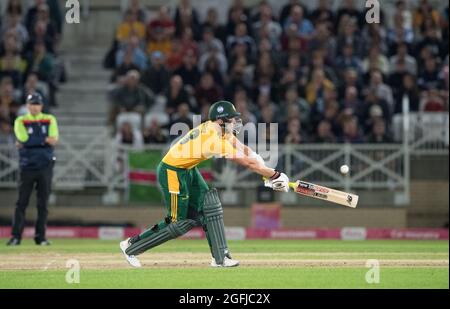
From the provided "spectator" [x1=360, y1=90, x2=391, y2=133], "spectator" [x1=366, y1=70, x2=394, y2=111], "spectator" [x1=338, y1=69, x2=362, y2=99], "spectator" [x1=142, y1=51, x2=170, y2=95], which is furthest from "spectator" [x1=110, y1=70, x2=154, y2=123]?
"spectator" [x1=366, y1=70, x2=394, y2=111]

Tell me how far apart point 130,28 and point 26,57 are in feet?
6.72

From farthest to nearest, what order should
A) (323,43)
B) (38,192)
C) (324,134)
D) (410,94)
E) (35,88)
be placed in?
(323,43) → (35,88) → (410,94) → (324,134) → (38,192)

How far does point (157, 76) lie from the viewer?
846 inches

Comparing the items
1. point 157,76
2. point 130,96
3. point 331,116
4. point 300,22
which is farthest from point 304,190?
point 300,22

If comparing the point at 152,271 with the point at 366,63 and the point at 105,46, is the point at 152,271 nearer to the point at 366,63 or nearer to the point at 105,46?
the point at 366,63

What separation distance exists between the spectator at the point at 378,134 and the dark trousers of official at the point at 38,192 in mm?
6294

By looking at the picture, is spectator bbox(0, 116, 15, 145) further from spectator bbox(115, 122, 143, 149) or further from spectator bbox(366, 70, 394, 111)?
spectator bbox(366, 70, 394, 111)

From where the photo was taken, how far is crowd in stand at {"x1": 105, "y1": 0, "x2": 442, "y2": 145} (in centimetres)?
2041

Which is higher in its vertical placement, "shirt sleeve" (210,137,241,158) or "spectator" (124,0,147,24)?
"spectator" (124,0,147,24)

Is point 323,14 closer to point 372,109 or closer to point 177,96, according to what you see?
→ point 372,109

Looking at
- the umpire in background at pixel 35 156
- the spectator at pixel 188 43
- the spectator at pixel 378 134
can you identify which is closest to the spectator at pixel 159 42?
the spectator at pixel 188 43

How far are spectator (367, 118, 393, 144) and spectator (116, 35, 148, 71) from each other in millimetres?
4525
